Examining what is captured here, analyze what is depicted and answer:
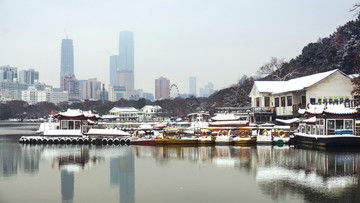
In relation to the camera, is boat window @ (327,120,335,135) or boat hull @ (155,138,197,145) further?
boat hull @ (155,138,197,145)

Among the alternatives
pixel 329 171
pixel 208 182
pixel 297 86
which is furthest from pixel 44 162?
pixel 297 86

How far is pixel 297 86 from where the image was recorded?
49.1 meters

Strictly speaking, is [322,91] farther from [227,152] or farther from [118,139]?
[118,139]

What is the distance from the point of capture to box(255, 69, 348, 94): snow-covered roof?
153 ft

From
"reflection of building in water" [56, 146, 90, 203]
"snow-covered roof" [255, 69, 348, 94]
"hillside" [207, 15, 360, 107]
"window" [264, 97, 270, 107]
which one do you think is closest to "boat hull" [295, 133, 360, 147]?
"snow-covered roof" [255, 69, 348, 94]

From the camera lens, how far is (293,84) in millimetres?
52344

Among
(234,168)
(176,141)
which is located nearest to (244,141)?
(176,141)

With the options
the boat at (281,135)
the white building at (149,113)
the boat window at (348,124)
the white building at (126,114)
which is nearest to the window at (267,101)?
the boat at (281,135)

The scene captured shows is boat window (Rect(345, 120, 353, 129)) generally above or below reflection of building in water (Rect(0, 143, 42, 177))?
above

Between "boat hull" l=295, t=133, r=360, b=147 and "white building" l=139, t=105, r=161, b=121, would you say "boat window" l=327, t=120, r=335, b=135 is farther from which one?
"white building" l=139, t=105, r=161, b=121

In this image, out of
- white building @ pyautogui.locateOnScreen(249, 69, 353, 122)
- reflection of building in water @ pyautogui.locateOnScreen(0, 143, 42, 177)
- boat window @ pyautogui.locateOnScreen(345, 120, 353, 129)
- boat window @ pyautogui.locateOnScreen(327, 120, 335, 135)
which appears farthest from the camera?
white building @ pyautogui.locateOnScreen(249, 69, 353, 122)

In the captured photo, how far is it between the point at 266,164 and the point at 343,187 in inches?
306

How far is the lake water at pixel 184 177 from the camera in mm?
16953

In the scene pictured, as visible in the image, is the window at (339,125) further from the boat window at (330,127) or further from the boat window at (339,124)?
the boat window at (330,127)
